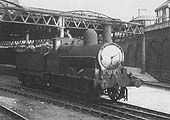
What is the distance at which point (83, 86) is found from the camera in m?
11.0

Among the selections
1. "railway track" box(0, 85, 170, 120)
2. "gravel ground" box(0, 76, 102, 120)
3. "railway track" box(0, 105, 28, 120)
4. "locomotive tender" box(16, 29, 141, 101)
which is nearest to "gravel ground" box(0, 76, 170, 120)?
"gravel ground" box(0, 76, 102, 120)

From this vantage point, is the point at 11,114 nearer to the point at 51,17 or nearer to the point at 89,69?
the point at 89,69

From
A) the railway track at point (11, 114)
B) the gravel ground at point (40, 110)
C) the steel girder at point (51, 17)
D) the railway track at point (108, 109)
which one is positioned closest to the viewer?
the railway track at point (11, 114)

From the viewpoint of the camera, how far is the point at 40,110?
32.7 feet

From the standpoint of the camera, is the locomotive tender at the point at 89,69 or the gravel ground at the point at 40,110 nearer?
the gravel ground at the point at 40,110

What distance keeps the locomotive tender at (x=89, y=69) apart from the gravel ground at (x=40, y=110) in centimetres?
148

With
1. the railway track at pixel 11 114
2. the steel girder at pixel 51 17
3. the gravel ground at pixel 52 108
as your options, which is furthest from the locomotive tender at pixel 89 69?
the steel girder at pixel 51 17

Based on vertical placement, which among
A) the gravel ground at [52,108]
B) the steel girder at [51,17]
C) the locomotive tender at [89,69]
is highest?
the steel girder at [51,17]

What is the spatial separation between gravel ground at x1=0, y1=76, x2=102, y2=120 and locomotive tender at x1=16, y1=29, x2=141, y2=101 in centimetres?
148

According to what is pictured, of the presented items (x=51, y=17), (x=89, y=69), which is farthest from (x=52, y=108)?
(x=51, y=17)

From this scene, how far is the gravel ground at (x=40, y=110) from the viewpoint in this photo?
29.2 feet

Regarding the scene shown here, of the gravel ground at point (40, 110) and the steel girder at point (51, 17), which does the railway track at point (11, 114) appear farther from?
the steel girder at point (51, 17)

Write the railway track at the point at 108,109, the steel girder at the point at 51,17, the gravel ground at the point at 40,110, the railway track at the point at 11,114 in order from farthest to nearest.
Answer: the steel girder at the point at 51,17 → the gravel ground at the point at 40,110 → the railway track at the point at 108,109 → the railway track at the point at 11,114

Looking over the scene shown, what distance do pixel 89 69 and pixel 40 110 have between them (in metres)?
2.78
